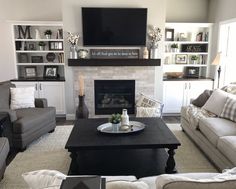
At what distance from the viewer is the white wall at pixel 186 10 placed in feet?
18.4

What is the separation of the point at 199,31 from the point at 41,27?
384cm

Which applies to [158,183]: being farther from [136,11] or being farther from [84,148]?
[136,11]

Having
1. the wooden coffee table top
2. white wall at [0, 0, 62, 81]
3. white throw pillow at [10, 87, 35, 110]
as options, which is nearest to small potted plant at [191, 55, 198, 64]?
the wooden coffee table top

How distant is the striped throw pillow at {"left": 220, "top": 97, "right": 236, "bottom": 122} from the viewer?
3279 mm

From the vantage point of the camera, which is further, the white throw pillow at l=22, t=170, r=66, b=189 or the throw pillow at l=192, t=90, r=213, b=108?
the throw pillow at l=192, t=90, r=213, b=108

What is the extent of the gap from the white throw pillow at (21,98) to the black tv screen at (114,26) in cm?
159

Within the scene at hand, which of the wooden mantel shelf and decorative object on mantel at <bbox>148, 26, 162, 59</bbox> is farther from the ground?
decorative object on mantel at <bbox>148, 26, 162, 59</bbox>

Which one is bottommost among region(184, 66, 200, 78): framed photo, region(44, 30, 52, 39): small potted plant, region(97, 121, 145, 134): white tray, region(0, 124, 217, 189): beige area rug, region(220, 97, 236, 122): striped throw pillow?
region(0, 124, 217, 189): beige area rug

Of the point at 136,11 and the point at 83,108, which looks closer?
the point at 83,108

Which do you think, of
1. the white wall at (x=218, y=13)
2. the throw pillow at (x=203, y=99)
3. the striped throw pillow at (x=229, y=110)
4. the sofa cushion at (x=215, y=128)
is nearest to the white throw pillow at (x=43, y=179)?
the sofa cushion at (x=215, y=128)

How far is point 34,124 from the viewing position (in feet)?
12.2

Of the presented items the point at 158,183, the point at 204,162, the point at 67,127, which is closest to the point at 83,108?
the point at 67,127

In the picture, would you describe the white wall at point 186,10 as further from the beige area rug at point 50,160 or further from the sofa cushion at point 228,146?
the sofa cushion at point 228,146

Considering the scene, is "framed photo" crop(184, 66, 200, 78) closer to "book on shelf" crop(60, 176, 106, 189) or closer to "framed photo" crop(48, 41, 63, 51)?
"framed photo" crop(48, 41, 63, 51)
